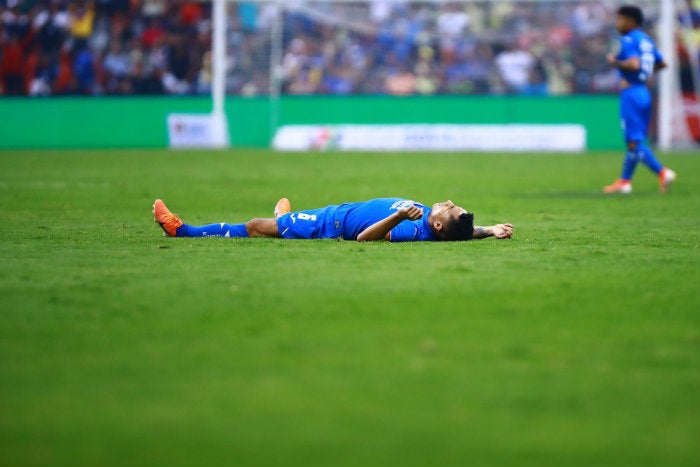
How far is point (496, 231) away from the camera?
34.2 ft

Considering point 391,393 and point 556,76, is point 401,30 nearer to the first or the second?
point 556,76

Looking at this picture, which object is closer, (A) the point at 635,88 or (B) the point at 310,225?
(B) the point at 310,225

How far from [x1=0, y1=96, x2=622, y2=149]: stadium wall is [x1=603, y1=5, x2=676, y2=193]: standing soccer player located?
14.3 metres

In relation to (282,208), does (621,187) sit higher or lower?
lower

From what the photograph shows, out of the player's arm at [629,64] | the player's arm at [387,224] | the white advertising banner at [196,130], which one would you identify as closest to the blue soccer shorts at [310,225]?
the player's arm at [387,224]

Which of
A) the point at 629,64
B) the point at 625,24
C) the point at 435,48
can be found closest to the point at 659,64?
the point at 629,64

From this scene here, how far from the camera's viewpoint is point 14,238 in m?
10.9

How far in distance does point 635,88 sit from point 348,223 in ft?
26.5

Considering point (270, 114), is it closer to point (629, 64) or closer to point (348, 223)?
point (629, 64)

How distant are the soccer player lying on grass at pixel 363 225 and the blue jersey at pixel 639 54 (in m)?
7.19

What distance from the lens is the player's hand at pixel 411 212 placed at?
9.38 meters

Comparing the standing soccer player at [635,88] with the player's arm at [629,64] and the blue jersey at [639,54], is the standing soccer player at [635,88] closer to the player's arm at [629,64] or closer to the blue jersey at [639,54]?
the blue jersey at [639,54]

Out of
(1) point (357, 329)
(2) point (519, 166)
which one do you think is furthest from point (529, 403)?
(2) point (519, 166)

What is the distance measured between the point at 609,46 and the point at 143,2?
13.1 m
